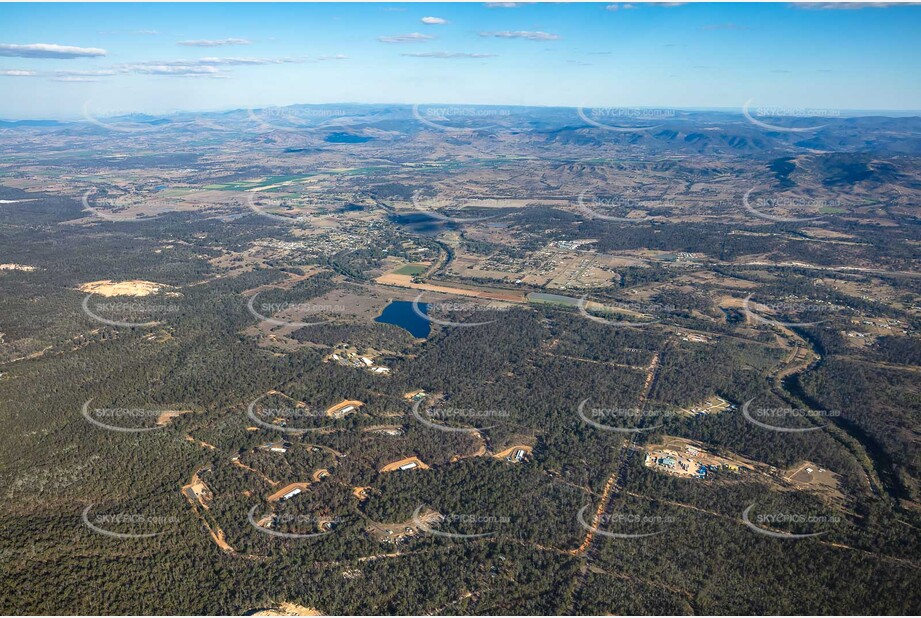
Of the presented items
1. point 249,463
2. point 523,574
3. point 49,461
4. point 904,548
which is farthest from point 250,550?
point 904,548

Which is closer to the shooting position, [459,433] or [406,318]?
[459,433]

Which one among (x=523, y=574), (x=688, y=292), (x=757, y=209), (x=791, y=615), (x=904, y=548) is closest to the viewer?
(x=791, y=615)

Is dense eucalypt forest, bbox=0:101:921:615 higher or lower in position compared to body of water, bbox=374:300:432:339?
higher

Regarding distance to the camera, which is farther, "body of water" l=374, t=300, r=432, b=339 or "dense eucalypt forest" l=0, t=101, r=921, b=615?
"body of water" l=374, t=300, r=432, b=339

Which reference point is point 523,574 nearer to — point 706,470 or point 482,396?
point 706,470
